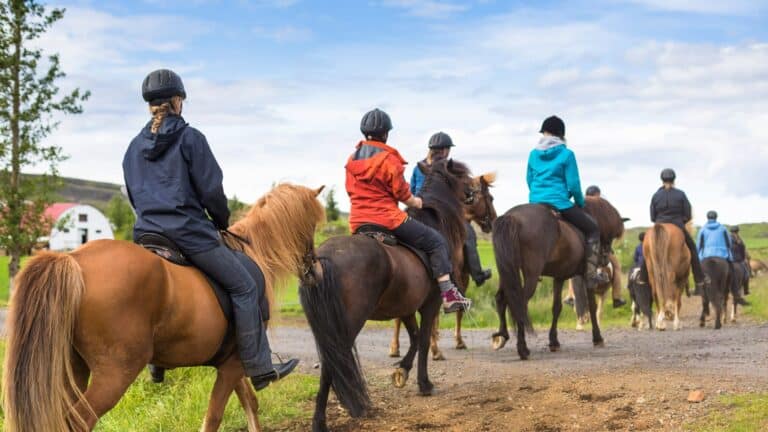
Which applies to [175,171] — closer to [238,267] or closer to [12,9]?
[238,267]

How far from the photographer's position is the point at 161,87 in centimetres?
600

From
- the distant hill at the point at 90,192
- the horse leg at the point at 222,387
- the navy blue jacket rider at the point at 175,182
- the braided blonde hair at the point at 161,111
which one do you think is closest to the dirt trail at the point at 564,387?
the horse leg at the point at 222,387

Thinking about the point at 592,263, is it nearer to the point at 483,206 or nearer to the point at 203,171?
the point at 483,206

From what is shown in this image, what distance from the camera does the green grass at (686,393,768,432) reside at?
7035mm

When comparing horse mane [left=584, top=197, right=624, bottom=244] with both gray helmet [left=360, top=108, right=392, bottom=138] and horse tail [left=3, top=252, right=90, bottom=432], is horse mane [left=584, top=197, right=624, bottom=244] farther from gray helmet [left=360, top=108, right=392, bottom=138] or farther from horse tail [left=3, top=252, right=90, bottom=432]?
horse tail [left=3, top=252, right=90, bottom=432]

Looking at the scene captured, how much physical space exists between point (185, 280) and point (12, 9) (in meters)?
22.7

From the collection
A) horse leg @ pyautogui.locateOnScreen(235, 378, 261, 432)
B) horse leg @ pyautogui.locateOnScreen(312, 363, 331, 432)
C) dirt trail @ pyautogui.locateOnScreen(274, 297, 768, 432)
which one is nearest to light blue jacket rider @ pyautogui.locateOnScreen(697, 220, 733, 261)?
dirt trail @ pyautogui.locateOnScreen(274, 297, 768, 432)

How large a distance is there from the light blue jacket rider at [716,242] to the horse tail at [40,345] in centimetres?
1664

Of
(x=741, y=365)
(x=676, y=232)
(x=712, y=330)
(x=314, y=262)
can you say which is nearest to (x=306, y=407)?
(x=314, y=262)

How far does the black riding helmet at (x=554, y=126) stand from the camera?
12.2 meters

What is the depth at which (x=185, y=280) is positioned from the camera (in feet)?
18.9

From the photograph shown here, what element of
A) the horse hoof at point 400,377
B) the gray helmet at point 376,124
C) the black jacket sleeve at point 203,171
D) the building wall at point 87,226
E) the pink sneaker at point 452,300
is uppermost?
the building wall at point 87,226

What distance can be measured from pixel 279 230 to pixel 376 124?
2.13 metres

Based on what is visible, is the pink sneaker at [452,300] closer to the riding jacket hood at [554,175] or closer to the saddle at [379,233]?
the saddle at [379,233]
